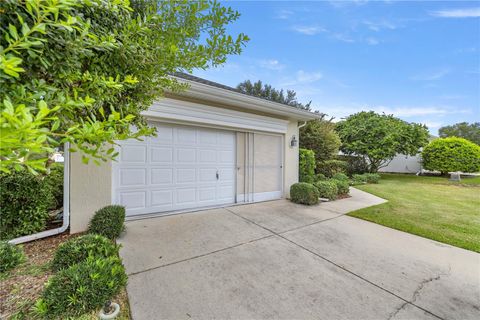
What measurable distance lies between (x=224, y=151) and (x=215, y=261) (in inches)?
133

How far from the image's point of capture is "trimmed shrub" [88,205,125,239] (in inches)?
129

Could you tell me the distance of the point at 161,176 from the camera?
4.76m

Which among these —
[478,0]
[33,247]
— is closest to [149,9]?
[33,247]

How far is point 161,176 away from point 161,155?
50 centimetres

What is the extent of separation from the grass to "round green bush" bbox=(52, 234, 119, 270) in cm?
19

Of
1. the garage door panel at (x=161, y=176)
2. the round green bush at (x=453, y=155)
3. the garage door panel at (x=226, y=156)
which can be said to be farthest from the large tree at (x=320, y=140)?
the round green bush at (x=453, y=155)

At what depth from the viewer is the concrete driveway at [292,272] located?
2.00 meters

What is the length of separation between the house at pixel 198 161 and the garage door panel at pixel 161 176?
22 mm

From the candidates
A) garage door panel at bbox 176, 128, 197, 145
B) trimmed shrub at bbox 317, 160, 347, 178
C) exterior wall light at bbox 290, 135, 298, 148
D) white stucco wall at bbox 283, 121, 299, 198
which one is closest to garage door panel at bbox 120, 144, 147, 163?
garage door panel at bbox 176, 128, 197, 145

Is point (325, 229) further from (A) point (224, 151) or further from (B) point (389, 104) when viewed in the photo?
(B) point (389, 104)

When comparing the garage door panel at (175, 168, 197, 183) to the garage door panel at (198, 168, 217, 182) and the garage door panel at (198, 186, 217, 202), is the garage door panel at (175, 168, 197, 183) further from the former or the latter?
the garage door panel at (198, 186, 217, 202)

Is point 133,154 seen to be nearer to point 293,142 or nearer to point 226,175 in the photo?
point 226,175

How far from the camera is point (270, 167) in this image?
6605mm

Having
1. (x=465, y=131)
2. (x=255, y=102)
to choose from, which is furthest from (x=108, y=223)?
(x=465, y=131)
